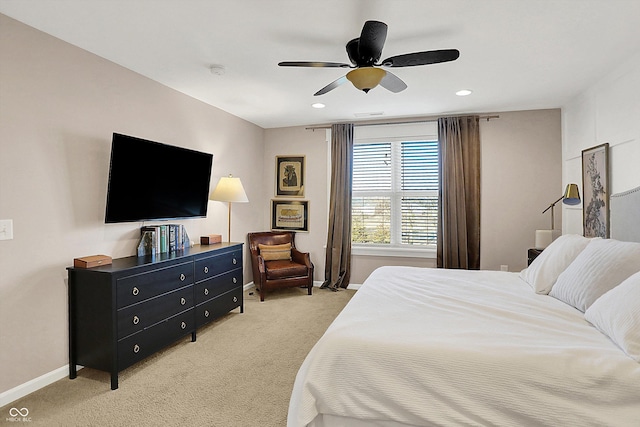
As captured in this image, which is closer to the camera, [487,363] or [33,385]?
[487,363]

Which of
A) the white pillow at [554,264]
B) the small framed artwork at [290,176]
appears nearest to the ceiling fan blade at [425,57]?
the white pillow at [554,264]

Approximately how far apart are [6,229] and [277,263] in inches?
124

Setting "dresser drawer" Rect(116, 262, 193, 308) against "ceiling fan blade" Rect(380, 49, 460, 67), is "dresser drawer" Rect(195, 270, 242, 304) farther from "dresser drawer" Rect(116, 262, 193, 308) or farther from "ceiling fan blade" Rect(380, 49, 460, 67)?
"ceiling fan blade" Rect(380, 49, 460, 67)

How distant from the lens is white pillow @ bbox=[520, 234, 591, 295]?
8.13 feet

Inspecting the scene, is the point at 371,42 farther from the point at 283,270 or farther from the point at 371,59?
the point at 283,270

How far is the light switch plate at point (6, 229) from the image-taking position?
2242 mm

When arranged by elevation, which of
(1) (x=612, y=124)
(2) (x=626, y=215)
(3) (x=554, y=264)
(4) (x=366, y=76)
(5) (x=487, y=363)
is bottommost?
(5) (x=487, y=363)

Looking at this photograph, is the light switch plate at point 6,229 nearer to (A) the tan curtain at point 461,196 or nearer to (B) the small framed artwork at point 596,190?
(A) the tan curtain at point 461,196

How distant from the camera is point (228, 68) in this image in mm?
3123

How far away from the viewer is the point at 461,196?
182 inches

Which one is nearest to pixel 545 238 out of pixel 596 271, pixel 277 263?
pixel 596 271

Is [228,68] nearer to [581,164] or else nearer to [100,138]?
[100,138]

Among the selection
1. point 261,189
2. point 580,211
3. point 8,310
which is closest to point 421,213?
point 580,211

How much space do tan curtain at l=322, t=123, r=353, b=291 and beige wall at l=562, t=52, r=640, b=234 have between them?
279 cm
